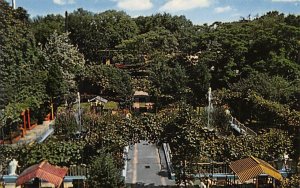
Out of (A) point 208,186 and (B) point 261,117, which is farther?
(B) point 261,117

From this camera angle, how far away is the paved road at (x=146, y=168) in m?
9.06

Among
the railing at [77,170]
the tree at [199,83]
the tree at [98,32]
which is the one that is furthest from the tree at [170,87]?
the tree at [98,32]

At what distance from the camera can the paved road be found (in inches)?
357

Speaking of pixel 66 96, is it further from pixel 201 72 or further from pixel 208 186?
pixel 208 186

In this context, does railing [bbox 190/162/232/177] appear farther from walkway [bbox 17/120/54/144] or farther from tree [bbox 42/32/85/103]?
tree [bbox 42/32/85/103]

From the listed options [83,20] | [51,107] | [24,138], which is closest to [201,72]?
[51,107]

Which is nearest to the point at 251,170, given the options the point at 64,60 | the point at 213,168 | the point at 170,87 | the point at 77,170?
the point at 213,168

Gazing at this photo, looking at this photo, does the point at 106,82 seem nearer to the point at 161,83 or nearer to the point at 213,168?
the point at 161,83

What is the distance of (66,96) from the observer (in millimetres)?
17797

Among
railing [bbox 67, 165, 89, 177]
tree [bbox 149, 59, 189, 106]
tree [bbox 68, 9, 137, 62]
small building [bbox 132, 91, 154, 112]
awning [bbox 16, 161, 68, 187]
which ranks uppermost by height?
tree [bbox 68, 9, 137, 62]

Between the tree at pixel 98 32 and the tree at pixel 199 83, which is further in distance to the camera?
the tree at pixel 98 32

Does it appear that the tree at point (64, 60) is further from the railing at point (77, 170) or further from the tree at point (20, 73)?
the railing at point (77, 170)

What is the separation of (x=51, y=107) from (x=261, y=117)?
8.85m

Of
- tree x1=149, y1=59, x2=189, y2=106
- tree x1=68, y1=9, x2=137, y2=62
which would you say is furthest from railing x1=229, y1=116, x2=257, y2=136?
tree x1=68, y1=9, x2=137, y2=62
